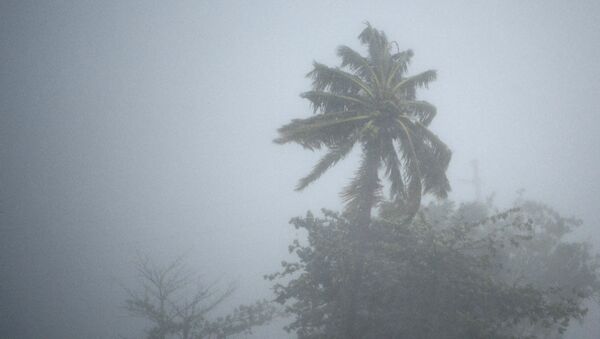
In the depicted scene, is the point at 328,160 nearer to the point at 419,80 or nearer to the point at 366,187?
the point at 366,187

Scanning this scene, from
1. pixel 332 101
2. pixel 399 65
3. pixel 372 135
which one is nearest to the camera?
pixel 372 135

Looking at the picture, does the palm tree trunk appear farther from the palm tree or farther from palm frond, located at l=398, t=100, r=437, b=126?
palm frond, located at l=398, t=100, r=437, b=126

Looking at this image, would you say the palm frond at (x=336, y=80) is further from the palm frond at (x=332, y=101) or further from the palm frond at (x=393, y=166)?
the palm frond at (x=393, y=166)

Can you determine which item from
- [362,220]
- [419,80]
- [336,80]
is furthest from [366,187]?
[419,80]

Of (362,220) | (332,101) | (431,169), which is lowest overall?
(362,220)

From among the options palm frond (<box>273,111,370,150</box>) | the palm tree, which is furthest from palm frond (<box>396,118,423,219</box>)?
palm frond (<box>273,111,370,150</box>)

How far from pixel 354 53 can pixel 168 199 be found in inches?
7073

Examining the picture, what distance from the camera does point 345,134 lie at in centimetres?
888

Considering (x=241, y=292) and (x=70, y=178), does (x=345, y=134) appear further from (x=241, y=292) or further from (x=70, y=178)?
(x=70, y=178)

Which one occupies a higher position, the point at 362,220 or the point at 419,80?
the point at 419,80

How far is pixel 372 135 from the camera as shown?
26.1ft

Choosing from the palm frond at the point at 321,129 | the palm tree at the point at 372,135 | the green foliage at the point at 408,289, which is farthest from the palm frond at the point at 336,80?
the green foliage at the point at 408,289

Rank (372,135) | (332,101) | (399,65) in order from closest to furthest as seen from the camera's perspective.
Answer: (372,135) < (332,101) < (399,65)

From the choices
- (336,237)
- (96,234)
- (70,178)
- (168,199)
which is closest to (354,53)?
(336,237)
